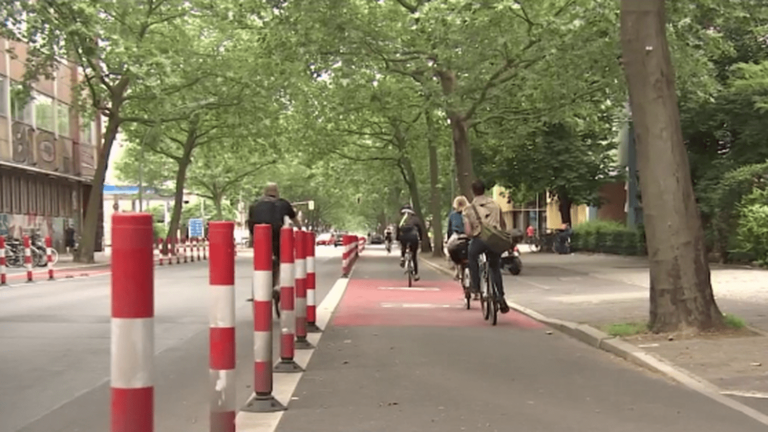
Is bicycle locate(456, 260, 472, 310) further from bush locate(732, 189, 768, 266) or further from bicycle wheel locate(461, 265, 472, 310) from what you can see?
bush locate(732, 189, 768, 266)

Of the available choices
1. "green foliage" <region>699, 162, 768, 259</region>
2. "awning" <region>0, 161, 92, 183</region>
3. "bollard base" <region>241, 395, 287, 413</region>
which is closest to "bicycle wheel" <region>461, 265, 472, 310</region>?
"bollard base" <region>241, 395, 287, 413</region>

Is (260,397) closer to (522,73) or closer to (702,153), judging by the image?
(522,73)

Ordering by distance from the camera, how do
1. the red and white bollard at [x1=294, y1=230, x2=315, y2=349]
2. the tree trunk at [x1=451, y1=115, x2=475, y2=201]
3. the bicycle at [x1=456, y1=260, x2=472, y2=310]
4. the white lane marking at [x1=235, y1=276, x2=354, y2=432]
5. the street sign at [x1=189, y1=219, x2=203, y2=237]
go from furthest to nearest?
the street sign at [x1=189, y1=219, x2=203, y2=237] → the tree trunk at [x1=451, y1=115, x2=475, y2=201] → the bicycle at [x1=456, y1=260, x2=472, y2=310] → the red and white bollard at [x1=294, y1=230, x2=315, y2=349] → the white lane marking at [x1=235, y1=276, x2=354, y2=432]

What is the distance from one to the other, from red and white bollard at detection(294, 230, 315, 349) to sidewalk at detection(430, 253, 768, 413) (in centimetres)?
338

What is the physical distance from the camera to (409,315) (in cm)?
1234

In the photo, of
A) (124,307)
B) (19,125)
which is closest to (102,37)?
(19,125)

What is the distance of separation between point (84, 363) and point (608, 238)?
29.5 metres

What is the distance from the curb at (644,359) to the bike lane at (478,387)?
113 mm

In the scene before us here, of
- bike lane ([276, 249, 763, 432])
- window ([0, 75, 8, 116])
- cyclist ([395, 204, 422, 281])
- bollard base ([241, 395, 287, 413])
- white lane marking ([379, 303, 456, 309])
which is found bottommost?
bike lane ([276, 249, 763, 432])

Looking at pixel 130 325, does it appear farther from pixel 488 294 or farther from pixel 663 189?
pixel 488 294

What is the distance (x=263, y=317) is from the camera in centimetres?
562

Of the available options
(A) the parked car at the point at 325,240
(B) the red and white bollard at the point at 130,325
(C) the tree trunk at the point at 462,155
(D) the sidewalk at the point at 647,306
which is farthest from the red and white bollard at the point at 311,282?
(A) the parked car at the point at 325,240

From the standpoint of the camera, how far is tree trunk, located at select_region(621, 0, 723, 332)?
28.9ft

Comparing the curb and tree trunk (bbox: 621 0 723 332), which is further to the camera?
tree trunk (bbox: 621 0 723 332)
